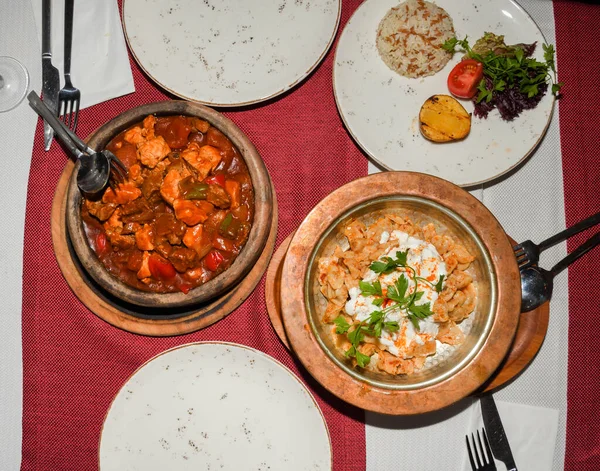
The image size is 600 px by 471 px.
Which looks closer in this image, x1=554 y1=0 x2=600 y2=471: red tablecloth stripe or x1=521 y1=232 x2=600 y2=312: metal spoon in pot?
x1=521 y1=232 x2=600 y2=312: metal spoon in pot

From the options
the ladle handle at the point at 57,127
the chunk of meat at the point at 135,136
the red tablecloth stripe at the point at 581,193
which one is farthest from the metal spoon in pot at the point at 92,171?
the red tablecloth stripe at the point at 581,193

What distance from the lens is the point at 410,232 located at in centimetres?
200

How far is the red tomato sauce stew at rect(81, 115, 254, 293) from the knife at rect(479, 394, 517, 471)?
118cm

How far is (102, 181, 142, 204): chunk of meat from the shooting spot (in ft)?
6.70

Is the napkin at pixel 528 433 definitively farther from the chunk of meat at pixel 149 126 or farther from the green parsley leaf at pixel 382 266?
the chunk of meat at pixel 149 126

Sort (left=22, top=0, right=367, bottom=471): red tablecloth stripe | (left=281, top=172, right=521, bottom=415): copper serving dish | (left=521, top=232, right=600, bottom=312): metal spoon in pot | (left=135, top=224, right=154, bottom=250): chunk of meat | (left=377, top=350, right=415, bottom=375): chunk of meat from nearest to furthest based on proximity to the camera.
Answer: (left=281, top=172, right=521, bottom=415): copper serving dish, (left=377, top=350, right=415, bottom=375): chunk of meat, (left=135, top=224, right=154, bottom=250): chunk of meat, (left=521, top=232, right=600, bottom=312): metal spoon in pot, (left=22, top=0, right=367, bottom=471): red tablecloth stripe

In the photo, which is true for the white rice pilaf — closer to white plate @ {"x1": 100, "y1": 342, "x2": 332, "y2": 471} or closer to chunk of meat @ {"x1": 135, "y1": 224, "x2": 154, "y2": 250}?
chunk of meat @ {"x1": 135, "y1": 224, "x2": 154, "y2": 250}

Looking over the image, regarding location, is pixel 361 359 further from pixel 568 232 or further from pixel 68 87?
pixel 68 87

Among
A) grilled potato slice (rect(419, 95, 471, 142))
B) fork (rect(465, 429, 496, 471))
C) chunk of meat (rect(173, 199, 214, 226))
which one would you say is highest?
grilled potato slice (rect(419, 95, 471, 142))

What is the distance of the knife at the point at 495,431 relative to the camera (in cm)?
216

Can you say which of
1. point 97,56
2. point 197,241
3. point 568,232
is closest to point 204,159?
→ point 197,241

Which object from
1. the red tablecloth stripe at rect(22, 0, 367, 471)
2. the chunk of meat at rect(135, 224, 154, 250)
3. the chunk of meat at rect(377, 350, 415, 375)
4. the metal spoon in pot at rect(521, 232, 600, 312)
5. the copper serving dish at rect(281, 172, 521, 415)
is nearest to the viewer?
the copper serving dish at rect(281, 172, 521, 415)

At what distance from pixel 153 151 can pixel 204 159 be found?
188 mm

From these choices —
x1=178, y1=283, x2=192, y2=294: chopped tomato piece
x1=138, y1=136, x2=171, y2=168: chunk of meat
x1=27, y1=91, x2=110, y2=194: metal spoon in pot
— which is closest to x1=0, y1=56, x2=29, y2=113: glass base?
x1=27, y1=91, x2=110, y2=194: metal spoon in pot
